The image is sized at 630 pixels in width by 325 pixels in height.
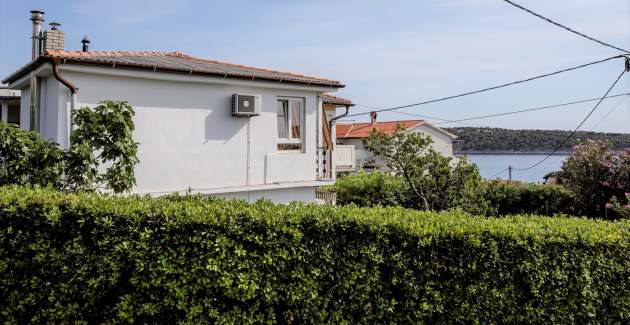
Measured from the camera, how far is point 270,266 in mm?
4801

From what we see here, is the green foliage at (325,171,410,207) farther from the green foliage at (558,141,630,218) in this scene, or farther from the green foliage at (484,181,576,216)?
the green foliage at (558,141,630,218)

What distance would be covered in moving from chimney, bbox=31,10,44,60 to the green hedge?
11.5 m

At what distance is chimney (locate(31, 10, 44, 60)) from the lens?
1444 centimetres

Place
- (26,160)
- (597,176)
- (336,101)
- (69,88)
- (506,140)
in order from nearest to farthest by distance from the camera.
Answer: (26,160) < (69,88) < (597,176) < (336,101) < (506,140)

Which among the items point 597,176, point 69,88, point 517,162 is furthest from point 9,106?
point 517,162

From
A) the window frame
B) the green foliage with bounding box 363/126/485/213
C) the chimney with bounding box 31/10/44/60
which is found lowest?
the green foliage with bounding box 363/126/485/213

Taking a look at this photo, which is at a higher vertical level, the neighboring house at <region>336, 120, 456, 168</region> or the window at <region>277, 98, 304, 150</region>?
the neighboring house at <region>336, 120, 456, 168</region>

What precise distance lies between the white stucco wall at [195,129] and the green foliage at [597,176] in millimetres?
9662

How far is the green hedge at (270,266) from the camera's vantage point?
4656mm

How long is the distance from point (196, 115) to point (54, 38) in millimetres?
5857

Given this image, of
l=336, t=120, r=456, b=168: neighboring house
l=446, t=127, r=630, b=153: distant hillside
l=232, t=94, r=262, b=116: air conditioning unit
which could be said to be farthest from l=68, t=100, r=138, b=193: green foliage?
l=446, t=127, r=630, b=153: distant hillside

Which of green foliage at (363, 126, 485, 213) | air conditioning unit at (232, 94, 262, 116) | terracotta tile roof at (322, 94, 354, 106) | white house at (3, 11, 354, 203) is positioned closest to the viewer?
white house at (3, 11, 354, 203)

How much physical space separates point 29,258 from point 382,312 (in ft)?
13.8

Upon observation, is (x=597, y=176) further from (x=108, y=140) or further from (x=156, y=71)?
(x=108, y=140)
